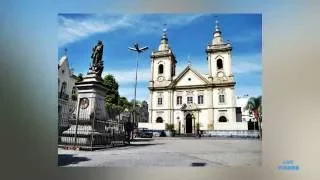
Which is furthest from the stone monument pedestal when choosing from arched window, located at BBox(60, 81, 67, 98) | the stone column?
the stone column

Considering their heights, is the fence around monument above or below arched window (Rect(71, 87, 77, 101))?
below

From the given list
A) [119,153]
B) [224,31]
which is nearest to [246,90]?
[224,31]

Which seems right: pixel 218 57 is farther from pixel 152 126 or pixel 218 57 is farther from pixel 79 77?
pixel 79 77

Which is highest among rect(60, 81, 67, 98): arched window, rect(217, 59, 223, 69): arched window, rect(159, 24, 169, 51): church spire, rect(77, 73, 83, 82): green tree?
rect(159, 24, 169, 51): church spire

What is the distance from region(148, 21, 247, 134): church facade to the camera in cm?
428

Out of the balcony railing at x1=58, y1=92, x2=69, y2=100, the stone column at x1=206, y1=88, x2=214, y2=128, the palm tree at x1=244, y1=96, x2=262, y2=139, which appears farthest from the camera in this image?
the stone column at x1=206, y1=88, x2=214, y2=128

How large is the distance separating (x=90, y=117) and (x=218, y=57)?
146 centimetres

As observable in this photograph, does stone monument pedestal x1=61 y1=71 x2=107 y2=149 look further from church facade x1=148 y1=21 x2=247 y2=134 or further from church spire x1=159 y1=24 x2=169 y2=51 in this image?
church spire x1=159 y1=24 x2=169 y2=51

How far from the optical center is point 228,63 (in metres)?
4.30

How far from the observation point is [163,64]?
14.1 ft

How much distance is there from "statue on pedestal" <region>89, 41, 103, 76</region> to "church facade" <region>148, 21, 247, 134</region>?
52 centimetres

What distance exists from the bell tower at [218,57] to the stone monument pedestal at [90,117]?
1.15m

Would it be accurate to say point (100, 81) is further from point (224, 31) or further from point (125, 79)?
point (224, 31)

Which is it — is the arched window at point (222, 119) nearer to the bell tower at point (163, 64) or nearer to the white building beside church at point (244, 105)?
the white building beside church at point (244, 105)
